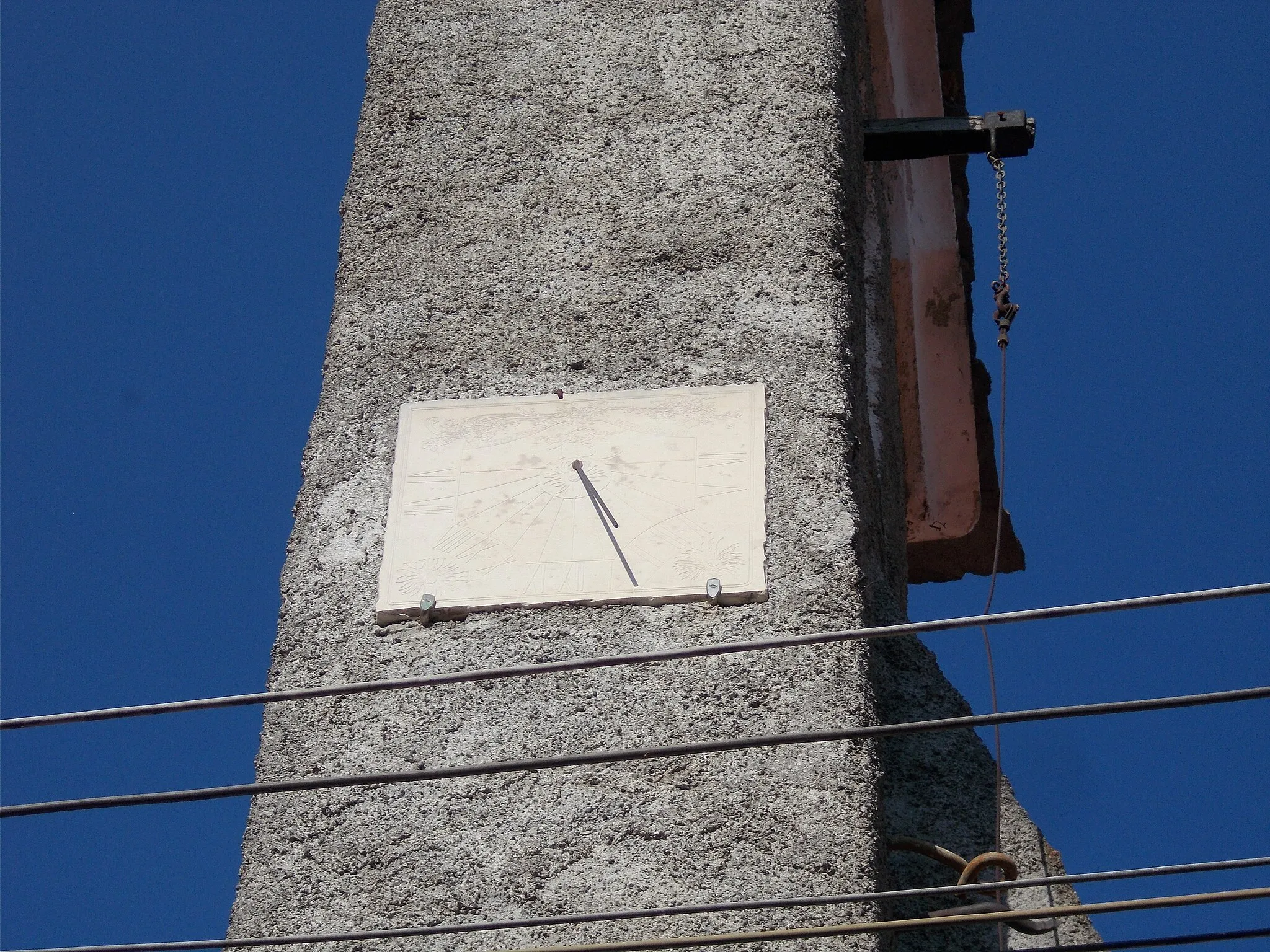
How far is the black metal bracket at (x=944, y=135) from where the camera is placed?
5547mm

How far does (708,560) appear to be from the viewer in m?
3.98

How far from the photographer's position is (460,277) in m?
4.58

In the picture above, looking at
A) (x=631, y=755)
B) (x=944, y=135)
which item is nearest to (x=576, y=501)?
(x=631, y=755)

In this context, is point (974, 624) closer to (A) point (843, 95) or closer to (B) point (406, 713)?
(B) point (406, 713)

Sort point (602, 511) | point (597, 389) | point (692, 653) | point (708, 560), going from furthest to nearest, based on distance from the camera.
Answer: point (597, 389) → point (602, 511) → point (708, 560) → point (692, 653)

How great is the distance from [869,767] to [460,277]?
5.18 feet

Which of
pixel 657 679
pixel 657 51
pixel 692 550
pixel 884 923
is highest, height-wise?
pixel 657 51

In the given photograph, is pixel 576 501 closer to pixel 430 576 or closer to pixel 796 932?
pixel 430 576

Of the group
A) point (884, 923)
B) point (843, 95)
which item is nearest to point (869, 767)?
point (884, 923)

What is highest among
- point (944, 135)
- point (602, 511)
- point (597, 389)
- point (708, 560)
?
point (944, 135)

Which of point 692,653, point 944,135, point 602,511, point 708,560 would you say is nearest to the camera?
point 692,653

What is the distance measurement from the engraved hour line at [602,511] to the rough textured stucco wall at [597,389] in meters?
0.10

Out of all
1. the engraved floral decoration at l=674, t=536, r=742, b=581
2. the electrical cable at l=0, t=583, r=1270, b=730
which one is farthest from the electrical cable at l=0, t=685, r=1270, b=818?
the engraved floral decoration at l=674, t=536, r=742, b=581

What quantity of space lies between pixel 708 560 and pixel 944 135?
84.4 inches
